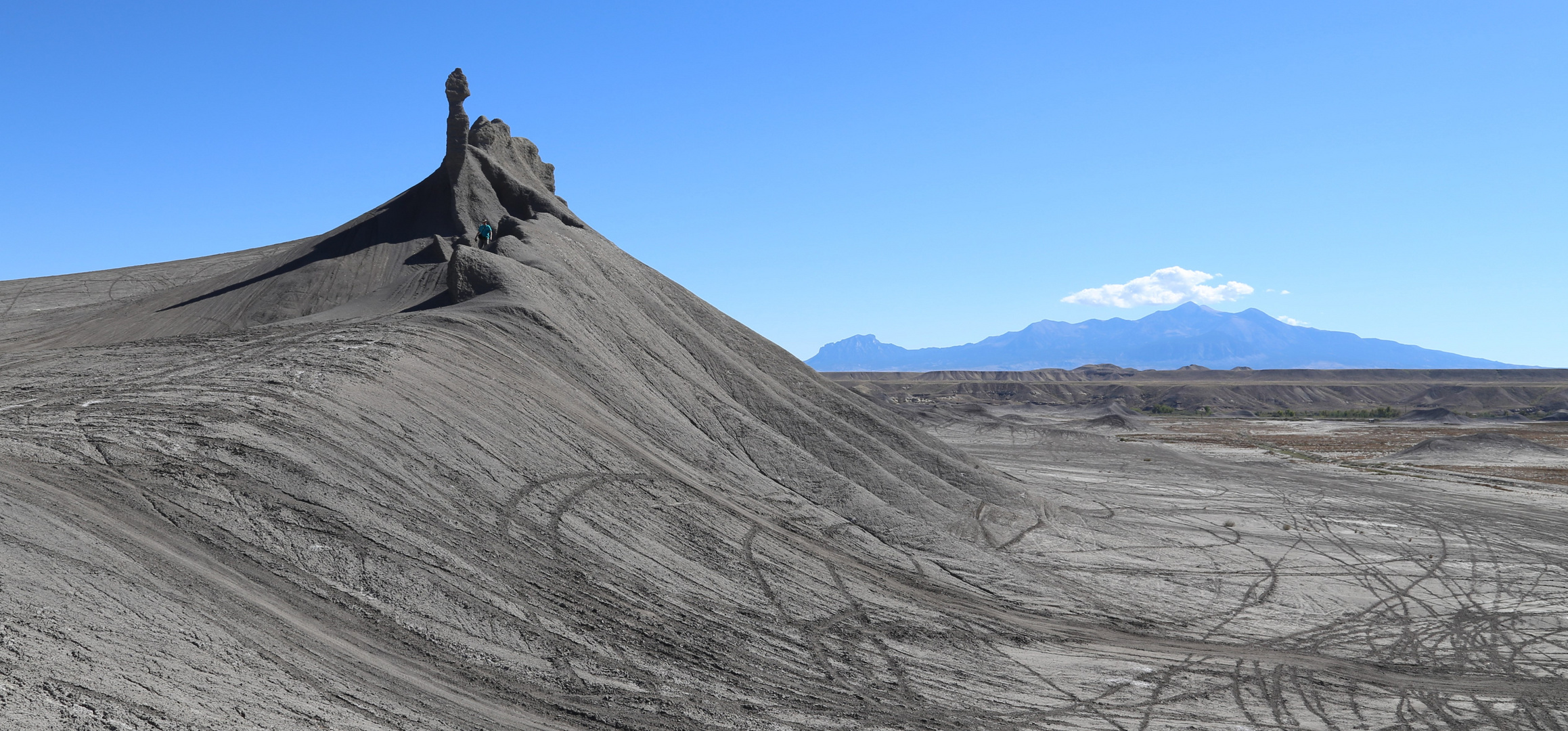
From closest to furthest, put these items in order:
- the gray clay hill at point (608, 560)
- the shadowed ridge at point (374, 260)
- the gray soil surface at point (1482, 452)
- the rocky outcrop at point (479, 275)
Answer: the gray clay hill at point (608, 560) → the rocky outcrop at point (479, 275) → the shadowed ridge at point (374, 260) → the gray soil surface at point (1482, 452)

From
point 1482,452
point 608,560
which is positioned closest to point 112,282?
point 608,560

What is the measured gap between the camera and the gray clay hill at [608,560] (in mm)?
8594

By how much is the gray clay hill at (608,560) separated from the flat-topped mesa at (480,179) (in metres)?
4.76

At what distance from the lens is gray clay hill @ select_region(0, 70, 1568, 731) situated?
859cm

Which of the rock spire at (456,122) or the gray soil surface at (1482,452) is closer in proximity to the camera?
the rock spire at (456,122)

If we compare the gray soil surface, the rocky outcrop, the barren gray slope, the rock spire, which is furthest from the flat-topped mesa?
the gray soil surface

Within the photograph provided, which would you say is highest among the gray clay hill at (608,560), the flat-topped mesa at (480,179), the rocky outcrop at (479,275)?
the flat-topped mesa at (480,179)

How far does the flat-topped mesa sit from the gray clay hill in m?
4.76

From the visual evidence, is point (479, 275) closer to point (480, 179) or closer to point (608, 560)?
point (608, 560)

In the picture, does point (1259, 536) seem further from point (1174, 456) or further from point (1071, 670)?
point (1174, 456)

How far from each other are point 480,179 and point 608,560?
24751 mm

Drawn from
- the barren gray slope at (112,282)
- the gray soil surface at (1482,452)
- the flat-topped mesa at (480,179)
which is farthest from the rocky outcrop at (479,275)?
the gray soil surface at (1482,452)

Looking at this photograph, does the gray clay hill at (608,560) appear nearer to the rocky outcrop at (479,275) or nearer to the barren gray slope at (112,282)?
the rocky outcrop at (479,275)

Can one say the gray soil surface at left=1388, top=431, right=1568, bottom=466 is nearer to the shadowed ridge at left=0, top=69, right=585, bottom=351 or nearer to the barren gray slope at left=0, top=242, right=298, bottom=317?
the shadowed ridge at left=0, top=69, right=585, bottom=351
